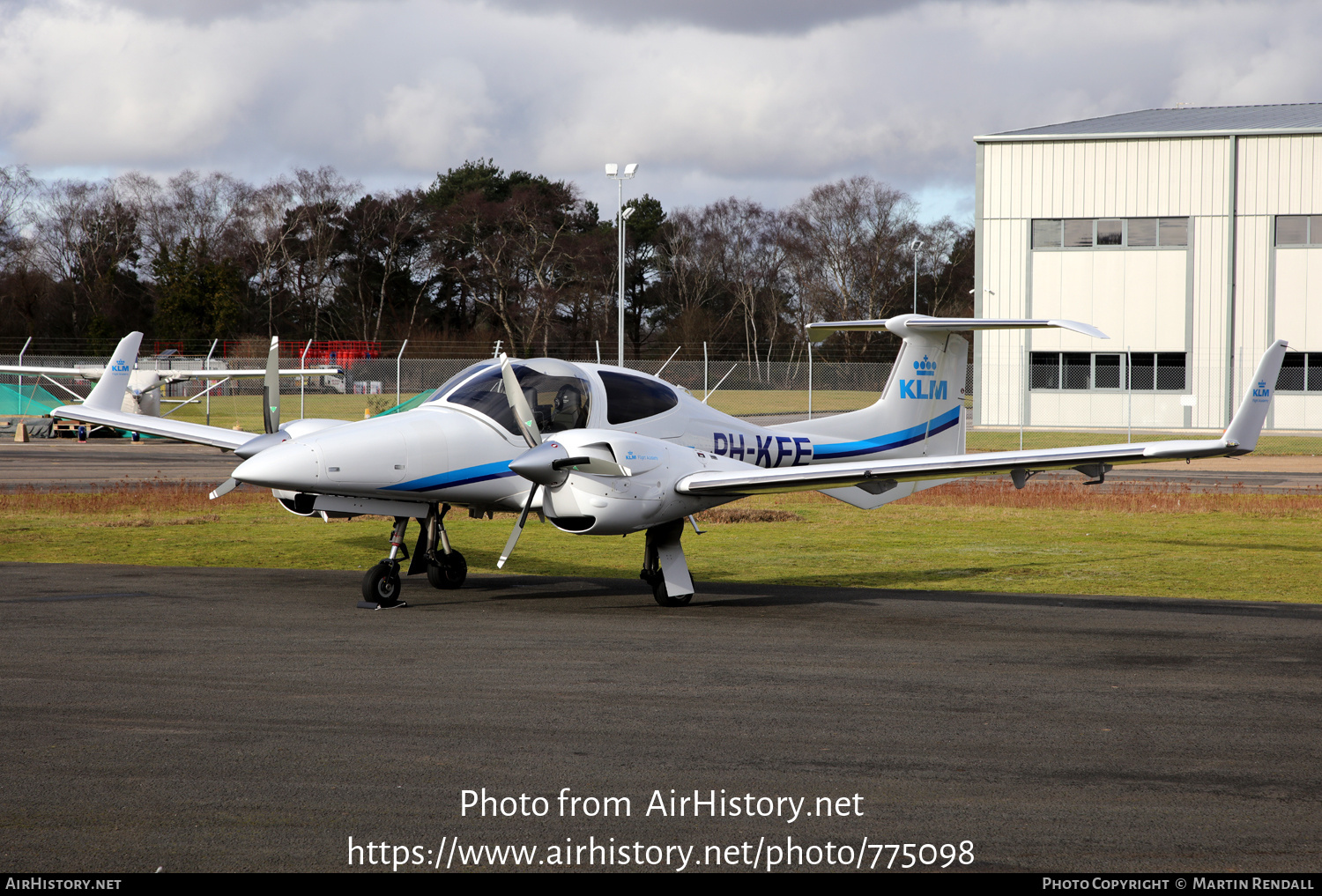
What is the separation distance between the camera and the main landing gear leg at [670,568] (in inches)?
445

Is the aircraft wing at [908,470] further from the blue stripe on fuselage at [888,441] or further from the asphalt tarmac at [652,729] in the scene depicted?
the blue stripe on fuselage at [888,441]

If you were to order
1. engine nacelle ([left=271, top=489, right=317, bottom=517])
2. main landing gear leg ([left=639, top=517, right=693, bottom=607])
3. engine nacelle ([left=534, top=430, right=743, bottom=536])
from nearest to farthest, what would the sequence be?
engine nacelle ([left=271, top=489, right=317, bottom=517]) < engine nacelle ([left=534, top=430, right=743, bottom=536]) < main landing gear leg ([left=639, top=517, right=693, bottom=607])

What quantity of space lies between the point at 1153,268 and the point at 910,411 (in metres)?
32.1

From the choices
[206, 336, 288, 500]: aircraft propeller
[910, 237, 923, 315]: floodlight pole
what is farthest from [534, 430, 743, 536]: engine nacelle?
[910, 237, 923, 315]: floodlight pole

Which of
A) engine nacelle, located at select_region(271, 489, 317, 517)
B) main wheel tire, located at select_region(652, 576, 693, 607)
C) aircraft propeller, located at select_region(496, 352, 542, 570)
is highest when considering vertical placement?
aircraft propeller, located at select_region(496, 352, 542, 570)

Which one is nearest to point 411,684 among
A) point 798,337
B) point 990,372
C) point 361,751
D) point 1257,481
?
point 361,751

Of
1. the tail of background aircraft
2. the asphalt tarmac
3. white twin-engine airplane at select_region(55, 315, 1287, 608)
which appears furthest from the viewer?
the tail of background aircraft

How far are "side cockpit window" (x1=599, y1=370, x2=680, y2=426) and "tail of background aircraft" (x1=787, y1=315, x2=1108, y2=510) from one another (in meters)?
2.47

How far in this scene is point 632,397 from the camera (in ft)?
39.5

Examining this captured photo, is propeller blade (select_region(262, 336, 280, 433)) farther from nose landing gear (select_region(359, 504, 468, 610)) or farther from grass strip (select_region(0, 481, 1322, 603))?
grass strip (select_region(0, 481, 1322, 603))

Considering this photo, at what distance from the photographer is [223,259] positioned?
73.7 metres

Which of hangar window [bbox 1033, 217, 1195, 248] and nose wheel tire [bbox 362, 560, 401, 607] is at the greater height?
hangar window [bbox 1033, 217, 1195, 248]

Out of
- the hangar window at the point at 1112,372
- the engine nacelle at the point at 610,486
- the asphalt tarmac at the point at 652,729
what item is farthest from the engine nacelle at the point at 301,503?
the hangar window at the point at 1112,372

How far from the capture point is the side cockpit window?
38.9 ft
